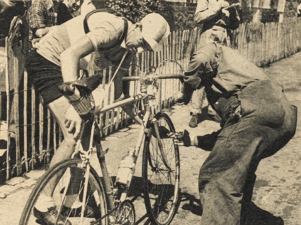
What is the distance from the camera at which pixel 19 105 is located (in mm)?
4656

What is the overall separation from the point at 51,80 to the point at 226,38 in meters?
4.46

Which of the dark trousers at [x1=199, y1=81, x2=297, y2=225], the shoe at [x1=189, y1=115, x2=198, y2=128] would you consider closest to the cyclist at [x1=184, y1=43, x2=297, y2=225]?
the dark trousers at [x1=199, y1=81, x2=297, y2=225]

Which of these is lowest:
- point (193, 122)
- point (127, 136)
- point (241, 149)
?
point (127, 136)

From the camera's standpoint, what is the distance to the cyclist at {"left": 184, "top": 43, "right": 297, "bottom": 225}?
2898 mm

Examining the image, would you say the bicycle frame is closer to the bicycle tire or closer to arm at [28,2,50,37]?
the bicycle tire

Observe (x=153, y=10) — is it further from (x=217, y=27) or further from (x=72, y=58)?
(x=72, y=58)

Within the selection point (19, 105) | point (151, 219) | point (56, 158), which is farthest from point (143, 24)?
point (19, 105)

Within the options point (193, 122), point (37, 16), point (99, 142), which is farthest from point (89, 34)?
point (193, 122)

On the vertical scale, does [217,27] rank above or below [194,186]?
above

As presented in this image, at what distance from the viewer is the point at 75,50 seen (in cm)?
280

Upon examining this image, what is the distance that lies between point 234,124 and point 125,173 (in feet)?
2.98

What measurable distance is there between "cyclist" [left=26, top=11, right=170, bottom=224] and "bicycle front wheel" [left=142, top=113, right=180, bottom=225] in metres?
0.34

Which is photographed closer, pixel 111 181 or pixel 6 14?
pixel 111 181

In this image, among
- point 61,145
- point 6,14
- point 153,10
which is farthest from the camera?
point 153,10
